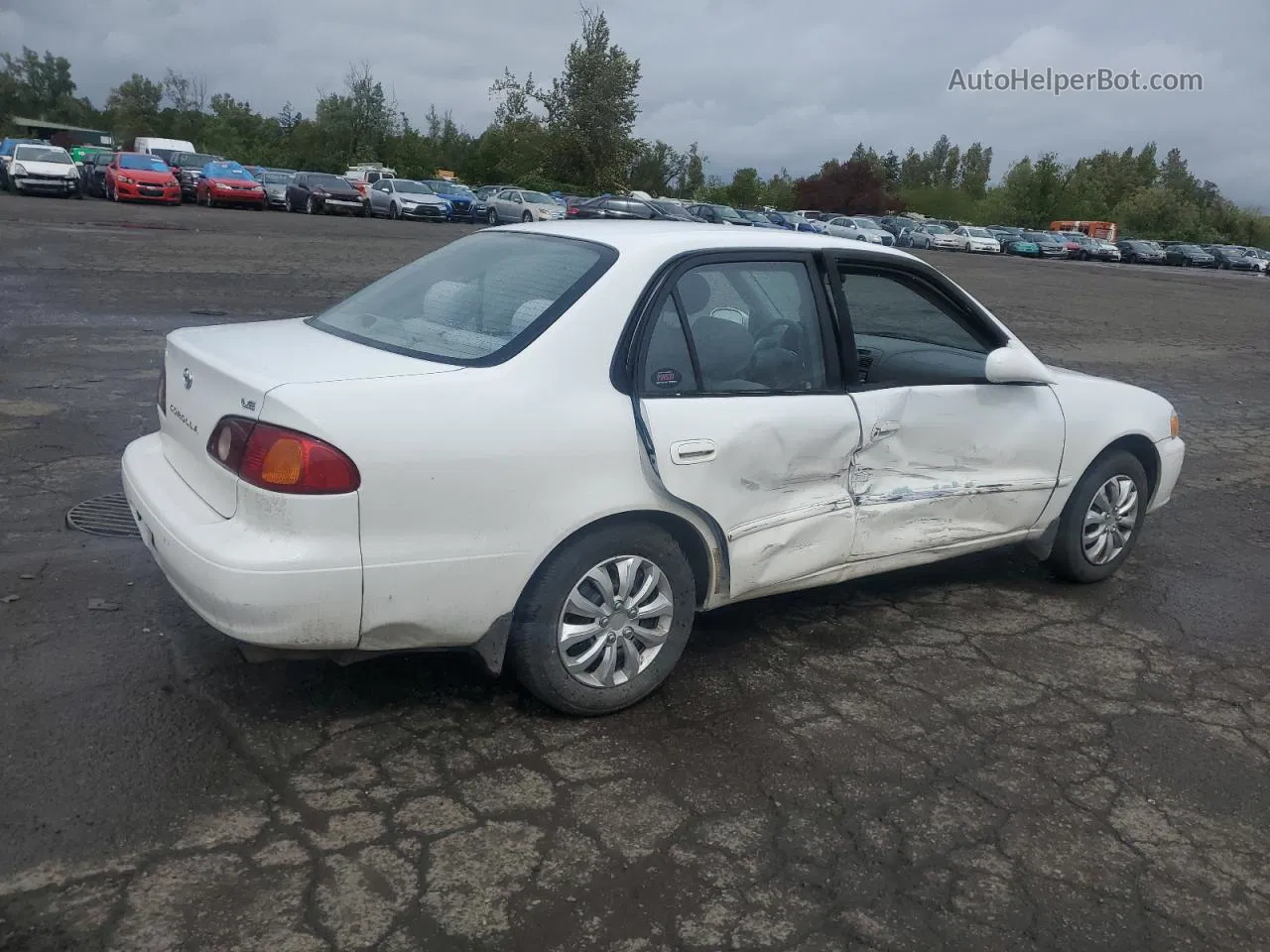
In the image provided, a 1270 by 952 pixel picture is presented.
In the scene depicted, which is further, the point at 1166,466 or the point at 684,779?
the point at 1166,466

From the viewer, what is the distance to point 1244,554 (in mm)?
6191

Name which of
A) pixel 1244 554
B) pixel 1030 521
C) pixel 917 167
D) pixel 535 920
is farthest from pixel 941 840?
pixel 917 167

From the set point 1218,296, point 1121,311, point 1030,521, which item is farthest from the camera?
point 1218,296

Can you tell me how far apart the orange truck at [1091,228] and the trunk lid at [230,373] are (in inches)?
2856

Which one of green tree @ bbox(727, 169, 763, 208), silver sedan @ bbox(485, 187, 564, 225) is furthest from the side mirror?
green tree @ bbox(727, 169, 763, 208)

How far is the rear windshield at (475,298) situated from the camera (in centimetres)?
368

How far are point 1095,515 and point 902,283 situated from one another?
155 cm

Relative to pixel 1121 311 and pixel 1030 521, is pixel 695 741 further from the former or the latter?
pixel 1121 311

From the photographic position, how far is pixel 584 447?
352cm

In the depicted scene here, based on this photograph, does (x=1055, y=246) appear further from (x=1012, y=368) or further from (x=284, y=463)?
(x=284, y=463)

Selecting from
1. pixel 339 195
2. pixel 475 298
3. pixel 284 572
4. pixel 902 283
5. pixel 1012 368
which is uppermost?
pixel 902 283

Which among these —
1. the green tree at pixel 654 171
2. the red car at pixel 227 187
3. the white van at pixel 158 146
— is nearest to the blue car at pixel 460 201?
the red car at pixel 227 187

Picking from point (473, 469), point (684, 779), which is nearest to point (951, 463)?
point (684, 779)

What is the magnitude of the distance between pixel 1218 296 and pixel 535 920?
32.1 m
